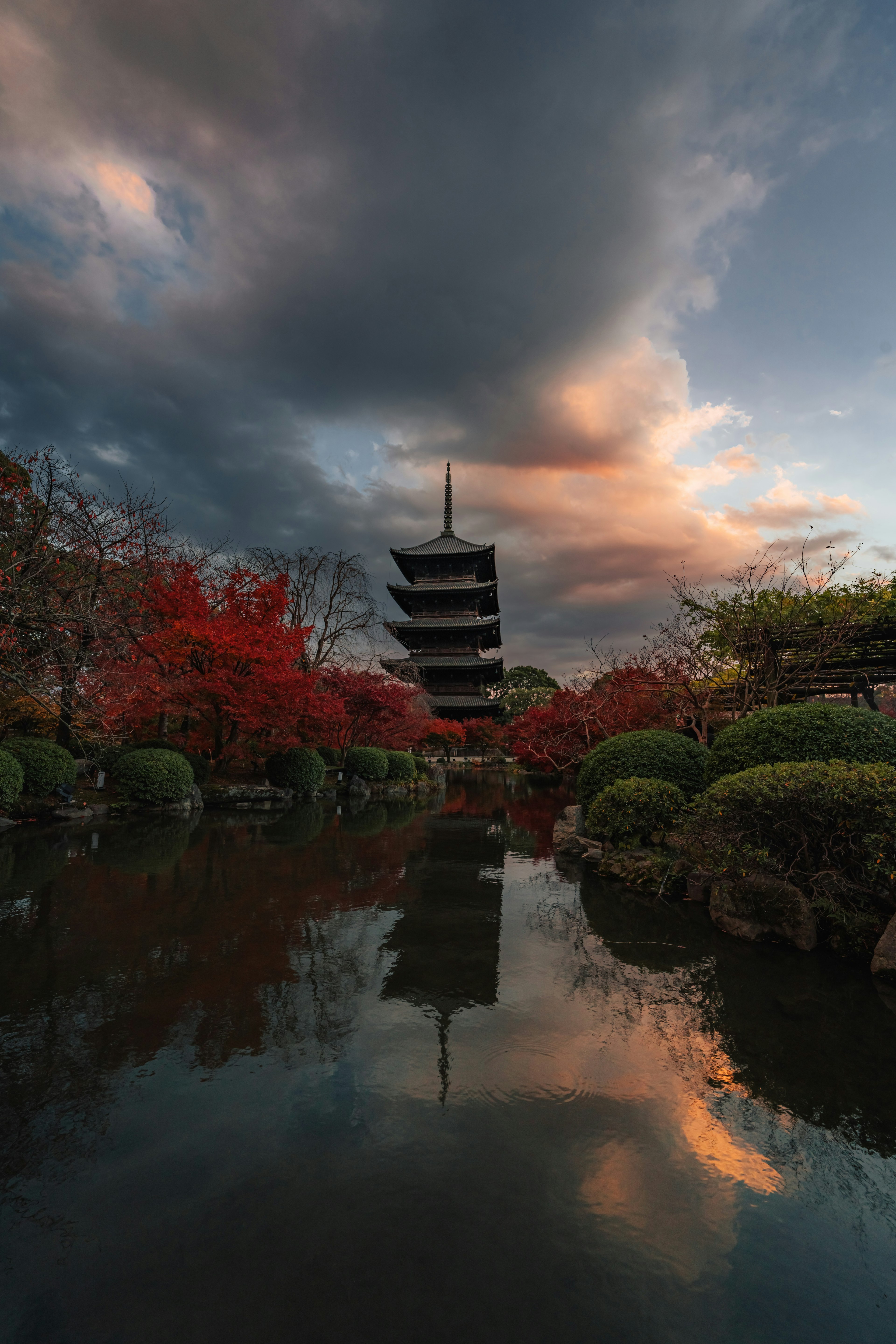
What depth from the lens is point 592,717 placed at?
44.3ft

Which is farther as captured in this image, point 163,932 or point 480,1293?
point 163,932

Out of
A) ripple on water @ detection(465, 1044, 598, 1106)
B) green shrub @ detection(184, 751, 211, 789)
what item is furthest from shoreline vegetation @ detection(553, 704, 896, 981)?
green shrub @ detection(184, 751, 211, 789)

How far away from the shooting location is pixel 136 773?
12242mm

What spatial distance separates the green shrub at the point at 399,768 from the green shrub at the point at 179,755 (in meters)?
6.80

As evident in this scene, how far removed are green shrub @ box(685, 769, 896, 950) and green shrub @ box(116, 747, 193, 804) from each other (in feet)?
37.8

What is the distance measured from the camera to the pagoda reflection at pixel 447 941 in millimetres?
3615

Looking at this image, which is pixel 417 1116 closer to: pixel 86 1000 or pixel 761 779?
pixel 86 1000

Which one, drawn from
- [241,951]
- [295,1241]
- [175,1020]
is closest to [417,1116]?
[295,1241]

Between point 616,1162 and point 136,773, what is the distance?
12.6m

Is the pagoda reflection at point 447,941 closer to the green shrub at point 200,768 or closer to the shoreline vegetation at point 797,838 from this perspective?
the shoreline vegetation at point 797,838

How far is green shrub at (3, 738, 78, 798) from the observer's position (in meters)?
10.8

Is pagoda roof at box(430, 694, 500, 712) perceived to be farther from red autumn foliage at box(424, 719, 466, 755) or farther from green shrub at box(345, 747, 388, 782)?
green shrub at box(345, 747, 388, 782)

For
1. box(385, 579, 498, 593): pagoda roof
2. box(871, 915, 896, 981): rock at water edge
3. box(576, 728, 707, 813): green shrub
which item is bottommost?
box(871, 915, 896, 981): rock at water edge

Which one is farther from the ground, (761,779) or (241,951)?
→ (761,779)
